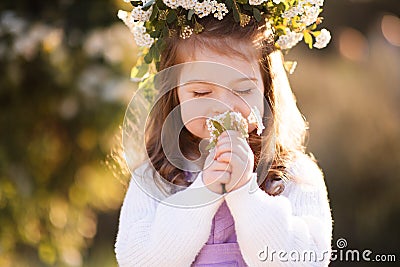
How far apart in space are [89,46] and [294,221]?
8.33 ft

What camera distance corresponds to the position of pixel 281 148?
2.12 metres

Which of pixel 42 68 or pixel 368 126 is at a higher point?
pixel 42 68

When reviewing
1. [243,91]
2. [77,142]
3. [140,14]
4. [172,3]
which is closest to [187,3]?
[172,3]

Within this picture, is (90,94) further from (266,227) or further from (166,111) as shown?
(266,227)

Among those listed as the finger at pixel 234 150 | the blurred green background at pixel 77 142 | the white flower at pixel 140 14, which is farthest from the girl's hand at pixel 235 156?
the blurred green background at pixel 77 142

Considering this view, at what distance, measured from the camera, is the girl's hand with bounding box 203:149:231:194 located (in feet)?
6.07

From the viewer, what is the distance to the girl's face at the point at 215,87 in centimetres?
193

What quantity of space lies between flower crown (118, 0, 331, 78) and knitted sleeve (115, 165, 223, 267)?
1.32 feet

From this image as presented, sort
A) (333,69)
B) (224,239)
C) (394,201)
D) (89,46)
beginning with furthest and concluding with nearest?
1. (333,69)
2. (394,201)
3. (89,46)
4. (224,239)

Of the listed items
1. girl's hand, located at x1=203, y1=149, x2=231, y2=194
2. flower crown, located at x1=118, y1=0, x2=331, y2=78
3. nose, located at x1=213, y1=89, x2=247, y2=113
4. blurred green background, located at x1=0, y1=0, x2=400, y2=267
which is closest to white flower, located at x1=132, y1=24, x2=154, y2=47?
flower crown, located at x1=118, y1=0, x2=331, y2=78

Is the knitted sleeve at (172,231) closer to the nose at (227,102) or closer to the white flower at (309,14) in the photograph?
the nose at (227,102)

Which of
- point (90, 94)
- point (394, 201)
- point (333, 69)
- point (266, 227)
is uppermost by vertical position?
point (266, 227)

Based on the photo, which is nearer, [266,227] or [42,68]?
[266,227]

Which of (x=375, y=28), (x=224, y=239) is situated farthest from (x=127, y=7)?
(x=224, y=239)
